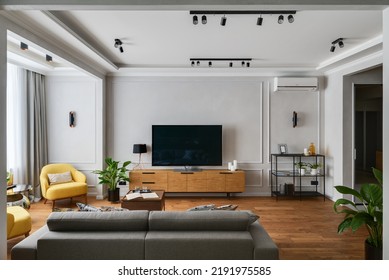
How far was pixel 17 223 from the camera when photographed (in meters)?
3.19

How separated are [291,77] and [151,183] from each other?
11.5 feet

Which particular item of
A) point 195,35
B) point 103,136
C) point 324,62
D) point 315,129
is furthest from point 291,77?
point 103,136

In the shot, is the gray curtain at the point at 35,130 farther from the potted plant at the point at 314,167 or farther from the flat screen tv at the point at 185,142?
the potted plant at the point at 314,167

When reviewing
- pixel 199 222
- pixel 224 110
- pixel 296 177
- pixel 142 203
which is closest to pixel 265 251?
pixel 199 222

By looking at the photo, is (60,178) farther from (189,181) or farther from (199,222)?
(199,222)

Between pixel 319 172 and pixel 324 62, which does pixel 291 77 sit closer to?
pixel 324 62

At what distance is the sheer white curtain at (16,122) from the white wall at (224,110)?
152cm

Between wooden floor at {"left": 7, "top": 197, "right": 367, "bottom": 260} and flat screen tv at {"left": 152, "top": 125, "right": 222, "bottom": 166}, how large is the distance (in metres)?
0.78

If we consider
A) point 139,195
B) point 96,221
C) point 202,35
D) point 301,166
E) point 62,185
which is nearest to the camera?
point 96,221

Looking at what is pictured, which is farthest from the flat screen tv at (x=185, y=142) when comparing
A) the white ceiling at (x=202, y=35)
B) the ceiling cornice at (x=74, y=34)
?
the ceiling cornice at (x=74, y=34)

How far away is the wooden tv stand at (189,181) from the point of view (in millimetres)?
5508

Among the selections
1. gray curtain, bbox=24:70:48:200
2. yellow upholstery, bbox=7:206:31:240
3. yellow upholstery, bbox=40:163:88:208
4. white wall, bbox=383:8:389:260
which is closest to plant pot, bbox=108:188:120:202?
yellow upholstery, bbox=40:163:88:208

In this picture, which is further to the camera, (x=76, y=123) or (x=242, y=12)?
(x=76, y=123)

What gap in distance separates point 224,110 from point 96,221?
13.4 ft
